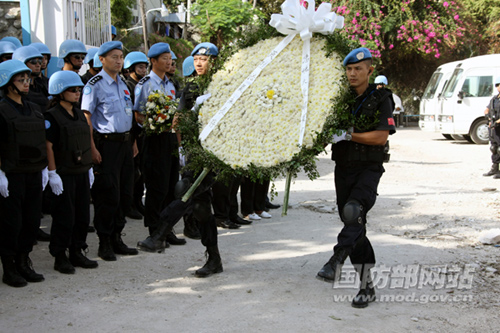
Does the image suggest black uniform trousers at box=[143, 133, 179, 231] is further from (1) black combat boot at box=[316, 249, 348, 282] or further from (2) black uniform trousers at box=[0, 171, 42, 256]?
(1) black combat boot at box=[316, 249, 348, 282]

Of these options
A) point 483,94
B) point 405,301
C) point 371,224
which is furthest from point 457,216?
point 483,94

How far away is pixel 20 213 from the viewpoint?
5039mm

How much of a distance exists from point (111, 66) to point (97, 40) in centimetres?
832

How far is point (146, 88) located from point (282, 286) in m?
2.90

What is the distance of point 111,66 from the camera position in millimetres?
5941

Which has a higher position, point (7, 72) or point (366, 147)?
point (7, 72)

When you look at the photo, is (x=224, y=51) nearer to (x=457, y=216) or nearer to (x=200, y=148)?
(x=200, y=148)

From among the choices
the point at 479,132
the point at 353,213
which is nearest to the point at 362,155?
the point at 353,213

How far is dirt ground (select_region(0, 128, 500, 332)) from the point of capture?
164 inches

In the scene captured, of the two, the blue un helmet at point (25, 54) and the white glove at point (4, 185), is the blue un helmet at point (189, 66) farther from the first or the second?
the white glove at point (4, 185)

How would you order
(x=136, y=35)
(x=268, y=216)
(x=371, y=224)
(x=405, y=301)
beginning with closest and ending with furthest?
(x=405, y=301) < (x=371, y=224) < (x=268, y=216) < (x=136, y=35)

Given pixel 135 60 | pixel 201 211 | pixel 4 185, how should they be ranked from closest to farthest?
pixel 4 185 < pixel 201 211 < pixel 135 60

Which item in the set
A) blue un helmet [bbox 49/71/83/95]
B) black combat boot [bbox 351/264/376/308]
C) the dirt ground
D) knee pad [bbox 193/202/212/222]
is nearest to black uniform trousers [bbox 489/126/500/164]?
the dirt ground

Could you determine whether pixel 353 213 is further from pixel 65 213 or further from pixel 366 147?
pixel 65 213
